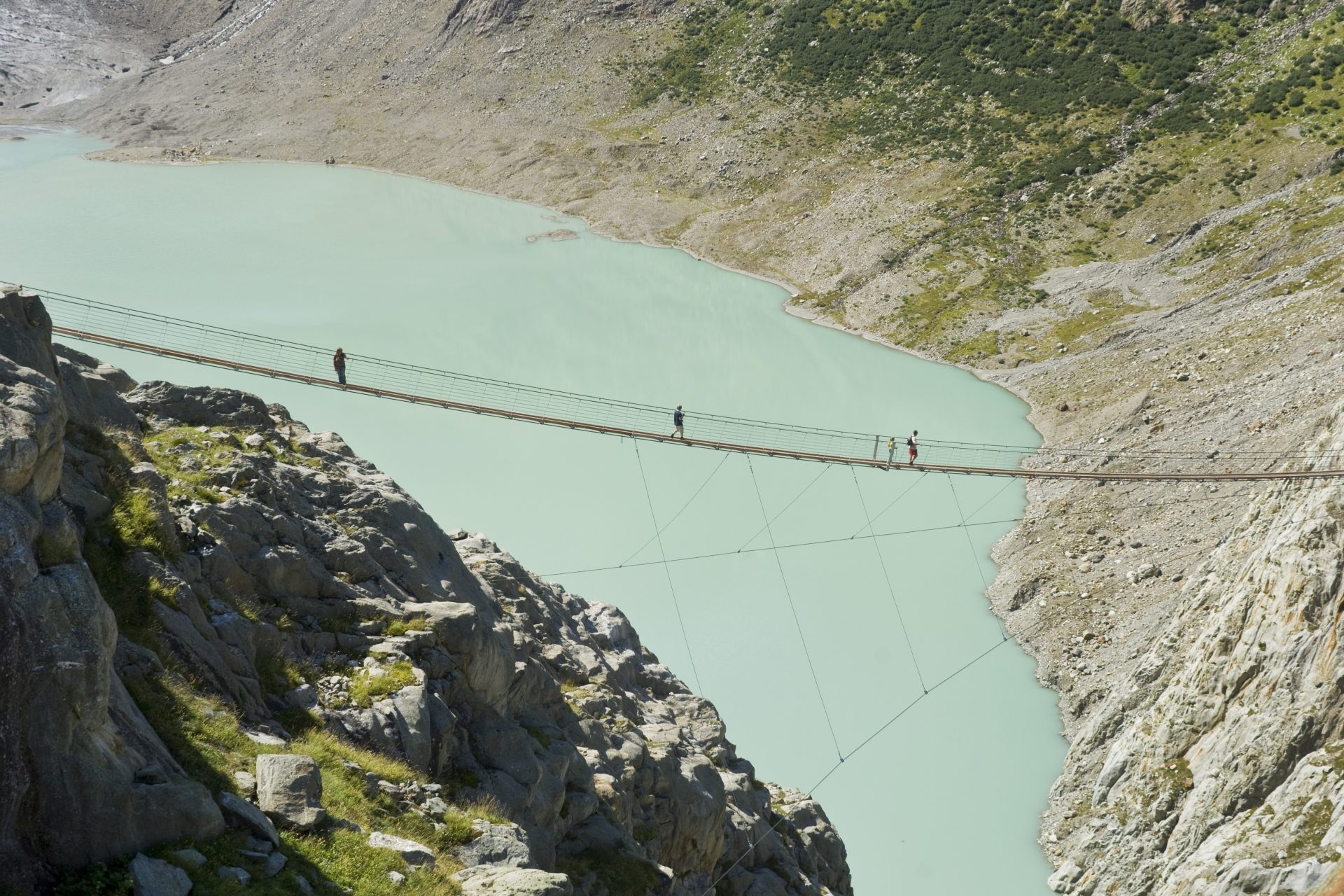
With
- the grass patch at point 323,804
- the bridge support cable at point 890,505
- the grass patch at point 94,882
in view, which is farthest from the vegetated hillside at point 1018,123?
the grass patch at point 94,882

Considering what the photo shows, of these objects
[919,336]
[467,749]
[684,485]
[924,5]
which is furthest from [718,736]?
[924,5]

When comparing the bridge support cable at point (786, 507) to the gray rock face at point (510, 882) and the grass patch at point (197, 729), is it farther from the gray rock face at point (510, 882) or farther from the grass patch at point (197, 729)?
the grass patch at point (197, 729)

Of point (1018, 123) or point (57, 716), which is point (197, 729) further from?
point (1018, 123)

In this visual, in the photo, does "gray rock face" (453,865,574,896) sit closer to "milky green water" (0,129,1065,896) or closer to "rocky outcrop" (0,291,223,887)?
"rocky outcrop" (0,291,223,887)

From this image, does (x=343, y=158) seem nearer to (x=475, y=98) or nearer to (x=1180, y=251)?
(x=475, y=98)

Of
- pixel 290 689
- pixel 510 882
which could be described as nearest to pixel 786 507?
pixel 290 689

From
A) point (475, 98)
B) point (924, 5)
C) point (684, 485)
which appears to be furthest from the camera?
point (475, 98)
